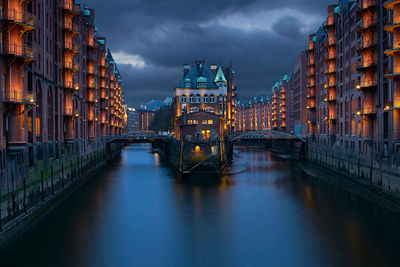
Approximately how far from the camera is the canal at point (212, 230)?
2211 centimetres

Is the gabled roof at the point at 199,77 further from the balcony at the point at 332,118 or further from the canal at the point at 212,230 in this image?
the canal at the point at 212,230

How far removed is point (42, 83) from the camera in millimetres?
44844

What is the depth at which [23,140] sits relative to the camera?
3516cm

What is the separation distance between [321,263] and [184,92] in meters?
85.2

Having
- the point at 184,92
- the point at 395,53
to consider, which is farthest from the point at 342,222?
the point at 184,92

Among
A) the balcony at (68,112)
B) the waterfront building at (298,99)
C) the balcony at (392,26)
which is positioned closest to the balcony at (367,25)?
the balcony at (392,26)

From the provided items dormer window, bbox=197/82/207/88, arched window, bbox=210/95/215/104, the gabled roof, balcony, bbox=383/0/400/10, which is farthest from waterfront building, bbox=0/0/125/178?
arched window, bbox=210/95/215/104

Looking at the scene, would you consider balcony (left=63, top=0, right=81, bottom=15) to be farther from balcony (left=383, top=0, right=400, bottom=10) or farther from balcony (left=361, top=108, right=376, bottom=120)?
balcony (left=361, top=108, right=376, bottom=120)

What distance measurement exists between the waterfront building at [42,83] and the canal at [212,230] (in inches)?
236

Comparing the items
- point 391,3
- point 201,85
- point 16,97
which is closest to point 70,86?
point 16,97

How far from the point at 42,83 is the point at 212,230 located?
2755 centimetres

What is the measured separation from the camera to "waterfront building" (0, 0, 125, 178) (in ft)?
107

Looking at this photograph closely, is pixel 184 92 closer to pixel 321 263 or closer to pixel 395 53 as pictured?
pixel 395 53

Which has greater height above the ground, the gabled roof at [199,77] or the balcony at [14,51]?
the gabled roof at [199,77]
